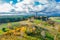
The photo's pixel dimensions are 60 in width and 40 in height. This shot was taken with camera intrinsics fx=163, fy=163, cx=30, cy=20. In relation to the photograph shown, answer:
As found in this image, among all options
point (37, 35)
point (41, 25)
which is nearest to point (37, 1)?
point (41, 25)

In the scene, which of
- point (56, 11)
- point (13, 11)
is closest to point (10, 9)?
point (13, 11)

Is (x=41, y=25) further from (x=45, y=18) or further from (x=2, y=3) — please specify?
(x=2, y=3)

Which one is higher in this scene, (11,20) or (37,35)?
(11,20)

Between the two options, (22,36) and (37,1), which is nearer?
(22,36)

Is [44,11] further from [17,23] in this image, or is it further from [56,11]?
[17,23]

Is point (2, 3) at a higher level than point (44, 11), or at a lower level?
higher

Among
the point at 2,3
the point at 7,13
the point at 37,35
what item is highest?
the point at 2,3
